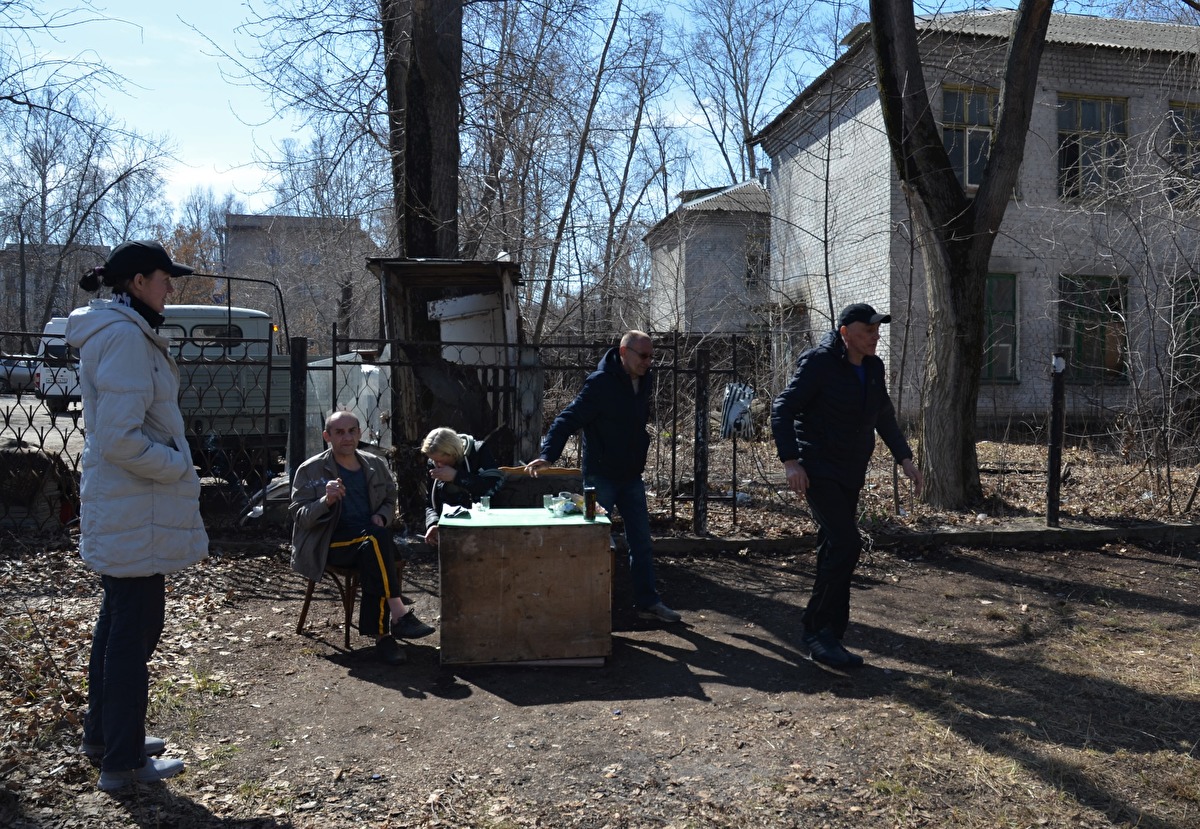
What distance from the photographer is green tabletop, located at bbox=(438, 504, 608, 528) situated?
470 centimetres

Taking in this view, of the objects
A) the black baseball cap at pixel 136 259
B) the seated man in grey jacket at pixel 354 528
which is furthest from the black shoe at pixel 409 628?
the black baseball cap at pixel 136 259

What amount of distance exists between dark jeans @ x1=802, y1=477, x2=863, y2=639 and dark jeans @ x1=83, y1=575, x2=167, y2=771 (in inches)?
122

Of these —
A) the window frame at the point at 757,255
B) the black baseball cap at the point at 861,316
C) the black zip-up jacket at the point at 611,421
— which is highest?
the window frame at the point at 757,255

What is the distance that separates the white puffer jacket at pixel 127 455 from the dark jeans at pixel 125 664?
111 millimetres

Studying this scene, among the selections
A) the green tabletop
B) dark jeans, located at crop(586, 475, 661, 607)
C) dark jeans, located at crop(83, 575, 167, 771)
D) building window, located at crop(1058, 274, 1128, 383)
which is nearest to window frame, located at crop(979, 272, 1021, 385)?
building window, located at crop(1058, 274, 1128, 383)

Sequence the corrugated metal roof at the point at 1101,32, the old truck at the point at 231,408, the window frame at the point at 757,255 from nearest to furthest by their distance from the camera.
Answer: the old truck at the point at 231,408, the corrugated metal roof at the point at 1101,32, the window frame at the point at 757,255

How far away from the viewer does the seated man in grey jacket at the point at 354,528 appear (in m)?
5.04

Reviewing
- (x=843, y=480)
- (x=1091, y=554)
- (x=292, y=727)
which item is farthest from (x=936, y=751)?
(x=1091, y=554)

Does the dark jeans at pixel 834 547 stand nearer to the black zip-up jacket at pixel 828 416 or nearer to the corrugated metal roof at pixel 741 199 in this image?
the black zip-up jacket at pixel 828 416

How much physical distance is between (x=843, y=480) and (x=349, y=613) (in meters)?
2.85

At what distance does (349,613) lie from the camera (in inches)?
206

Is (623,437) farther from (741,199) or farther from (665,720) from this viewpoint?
(741,199)

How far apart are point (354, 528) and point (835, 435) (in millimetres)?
2734

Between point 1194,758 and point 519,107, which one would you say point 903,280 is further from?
point 1194,758
